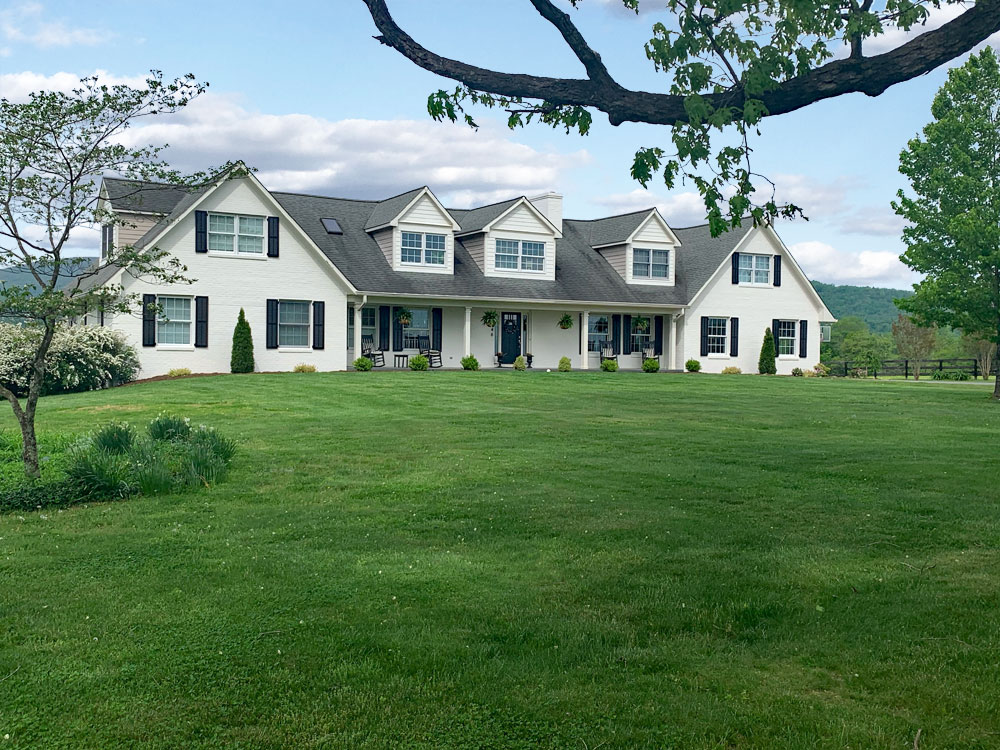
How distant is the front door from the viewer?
36.9m

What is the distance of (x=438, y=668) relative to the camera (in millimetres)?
5266

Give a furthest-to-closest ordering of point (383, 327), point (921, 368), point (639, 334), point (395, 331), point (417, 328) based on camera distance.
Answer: point (921, 368) < point (639, 334) < point (417, 328) < point (395, 331) < point (383, 327)

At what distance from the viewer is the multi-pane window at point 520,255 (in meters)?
36.3

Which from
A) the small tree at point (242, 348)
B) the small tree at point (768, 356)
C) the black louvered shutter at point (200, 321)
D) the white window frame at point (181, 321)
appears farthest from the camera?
the small tree at point (768, 356)

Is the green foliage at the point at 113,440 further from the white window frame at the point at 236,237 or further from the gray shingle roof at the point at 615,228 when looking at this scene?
the gray shingle roof at the point at 615,228

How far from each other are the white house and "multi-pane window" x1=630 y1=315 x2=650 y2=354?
7 centimetres

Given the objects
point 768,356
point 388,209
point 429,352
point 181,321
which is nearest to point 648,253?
point 768,356

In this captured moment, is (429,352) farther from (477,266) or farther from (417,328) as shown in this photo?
(477,266)

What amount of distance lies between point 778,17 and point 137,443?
8.33 meters

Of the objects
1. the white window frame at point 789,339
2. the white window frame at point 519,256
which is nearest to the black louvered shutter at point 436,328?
the white window frame at point 519,256

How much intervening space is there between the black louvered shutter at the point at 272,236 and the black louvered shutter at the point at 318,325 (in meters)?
2.17

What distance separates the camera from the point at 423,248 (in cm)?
3475

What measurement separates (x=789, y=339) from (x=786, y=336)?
183mm

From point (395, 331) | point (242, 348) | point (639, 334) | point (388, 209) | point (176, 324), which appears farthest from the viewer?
point (639, 334)
